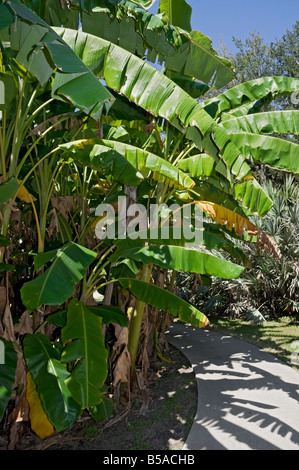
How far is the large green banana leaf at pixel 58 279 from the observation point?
11.5ft

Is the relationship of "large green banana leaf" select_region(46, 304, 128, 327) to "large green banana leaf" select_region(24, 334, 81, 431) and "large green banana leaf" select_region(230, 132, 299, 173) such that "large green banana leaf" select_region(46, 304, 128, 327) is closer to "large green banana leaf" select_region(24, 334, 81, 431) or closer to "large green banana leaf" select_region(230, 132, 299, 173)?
"large green banana leaf" select_region(24, 334, 81, 431)

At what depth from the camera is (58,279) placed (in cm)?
367

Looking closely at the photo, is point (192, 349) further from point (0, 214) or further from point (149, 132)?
point (0, 214)

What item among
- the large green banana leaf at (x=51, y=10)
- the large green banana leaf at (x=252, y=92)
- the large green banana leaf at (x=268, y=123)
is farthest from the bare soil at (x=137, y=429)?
the large green banana leaf at (x=51, y=10)

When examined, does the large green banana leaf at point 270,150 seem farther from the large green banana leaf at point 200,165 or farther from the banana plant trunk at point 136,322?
the banana plant trunk at point 136,322

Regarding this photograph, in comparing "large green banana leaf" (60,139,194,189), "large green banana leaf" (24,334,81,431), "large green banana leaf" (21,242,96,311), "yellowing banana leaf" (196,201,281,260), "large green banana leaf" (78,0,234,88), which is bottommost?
"large green banana leaf" (24,334,81,431)

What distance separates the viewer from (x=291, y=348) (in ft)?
25.5

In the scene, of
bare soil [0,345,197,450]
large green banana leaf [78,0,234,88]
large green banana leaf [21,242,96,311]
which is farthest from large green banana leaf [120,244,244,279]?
large green banana leaf [78,0,234,88]

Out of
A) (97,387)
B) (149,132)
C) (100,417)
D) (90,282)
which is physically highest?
(149,132)

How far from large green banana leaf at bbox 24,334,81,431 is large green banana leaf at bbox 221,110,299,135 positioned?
12.1 ft

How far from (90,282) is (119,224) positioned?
2.84 ft

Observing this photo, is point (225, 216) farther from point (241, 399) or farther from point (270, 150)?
point (241, 399)

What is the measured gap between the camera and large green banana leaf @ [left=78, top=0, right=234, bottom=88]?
4578 mm
